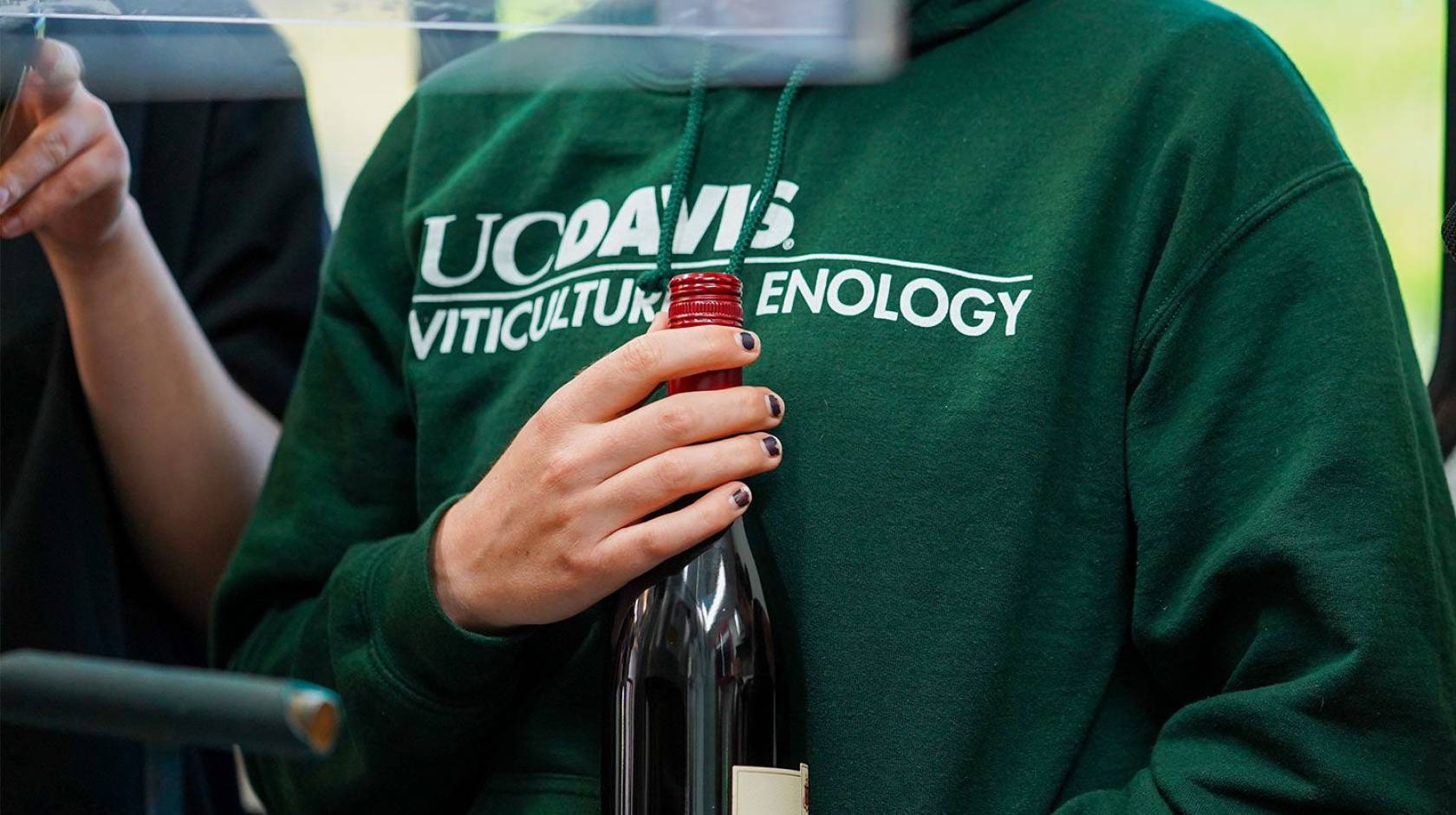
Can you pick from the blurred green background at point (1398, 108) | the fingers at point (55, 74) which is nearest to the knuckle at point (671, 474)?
the fingers at point (55, 74)

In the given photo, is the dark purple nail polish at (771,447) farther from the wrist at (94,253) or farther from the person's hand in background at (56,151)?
the wrist at (94,253)

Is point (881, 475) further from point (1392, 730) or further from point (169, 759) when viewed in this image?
point (169, 759)

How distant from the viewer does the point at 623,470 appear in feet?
2.66

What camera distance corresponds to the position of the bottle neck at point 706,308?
82 cm

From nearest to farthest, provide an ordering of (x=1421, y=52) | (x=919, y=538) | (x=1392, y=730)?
(x=1392, y=730) → (x=919, y=538) → (x=1421, y=52)

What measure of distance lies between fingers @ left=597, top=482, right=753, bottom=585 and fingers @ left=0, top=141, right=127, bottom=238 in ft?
1.29

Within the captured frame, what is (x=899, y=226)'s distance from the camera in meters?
0.92

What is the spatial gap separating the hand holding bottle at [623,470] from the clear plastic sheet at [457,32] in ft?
0.57

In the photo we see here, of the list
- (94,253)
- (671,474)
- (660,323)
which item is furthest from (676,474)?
(94,253)

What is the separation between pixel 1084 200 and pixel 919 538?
23 cm

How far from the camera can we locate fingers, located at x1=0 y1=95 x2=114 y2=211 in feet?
2.59

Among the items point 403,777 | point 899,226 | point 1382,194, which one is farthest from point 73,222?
point 1382,194

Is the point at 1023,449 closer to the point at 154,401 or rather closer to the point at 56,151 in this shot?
the point at 56,151

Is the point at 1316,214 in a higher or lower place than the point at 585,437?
higher
